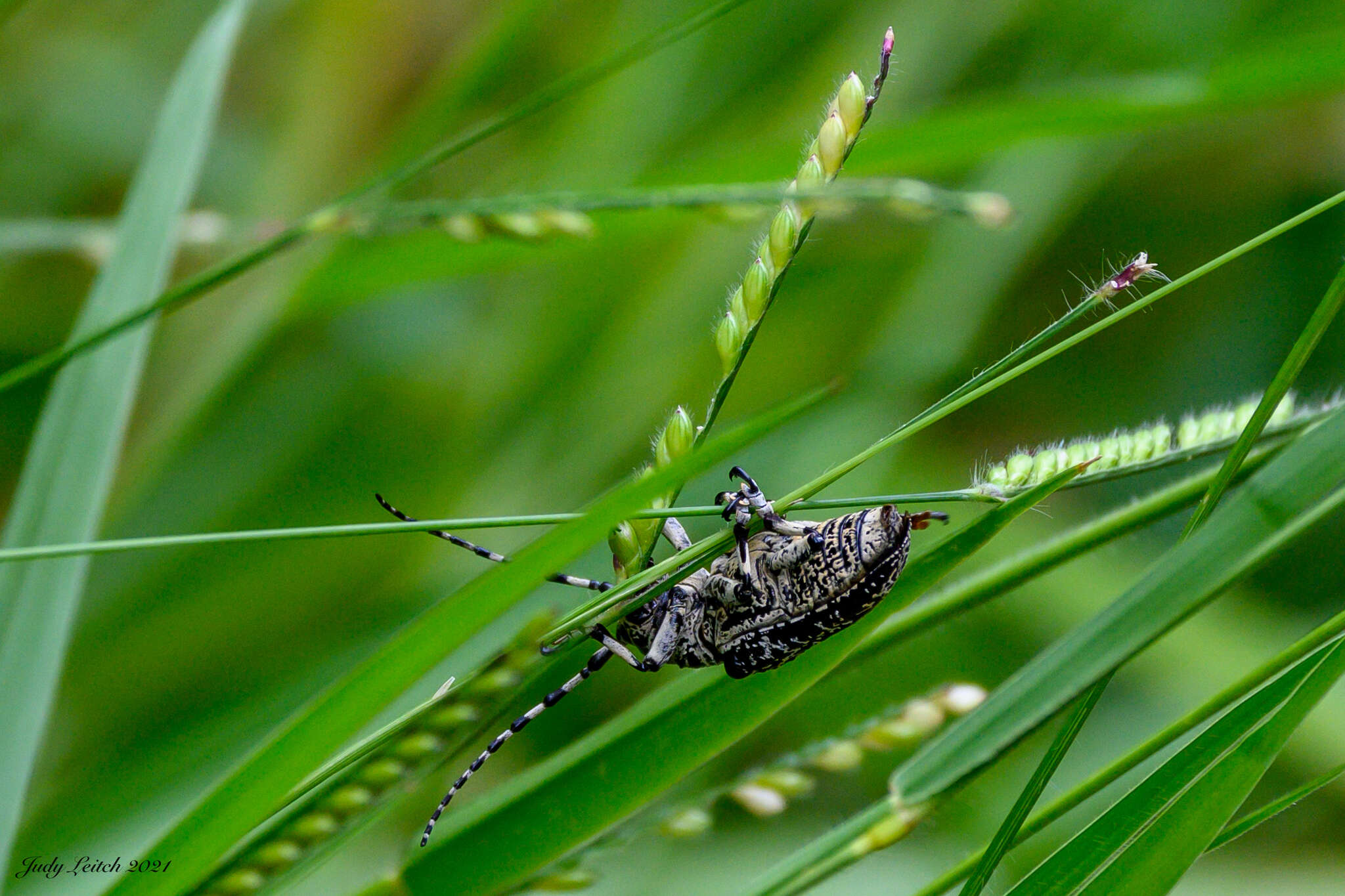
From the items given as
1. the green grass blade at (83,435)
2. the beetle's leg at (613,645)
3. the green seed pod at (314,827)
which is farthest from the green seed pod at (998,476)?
the green grass blade at (83,435)

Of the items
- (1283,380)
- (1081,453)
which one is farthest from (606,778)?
(1283,380)

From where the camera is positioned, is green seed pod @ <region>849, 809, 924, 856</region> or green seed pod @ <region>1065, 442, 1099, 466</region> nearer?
green seed pod @ <region>1065, 442, 1099, 466</region>

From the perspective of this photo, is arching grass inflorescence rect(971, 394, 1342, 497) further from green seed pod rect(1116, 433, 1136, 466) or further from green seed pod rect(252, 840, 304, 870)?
green seed pod rect(252, 840, 304, 870)

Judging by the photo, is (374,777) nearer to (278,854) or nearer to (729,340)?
(278,854)

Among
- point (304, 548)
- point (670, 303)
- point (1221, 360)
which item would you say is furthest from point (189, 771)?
point (1221, 360)
